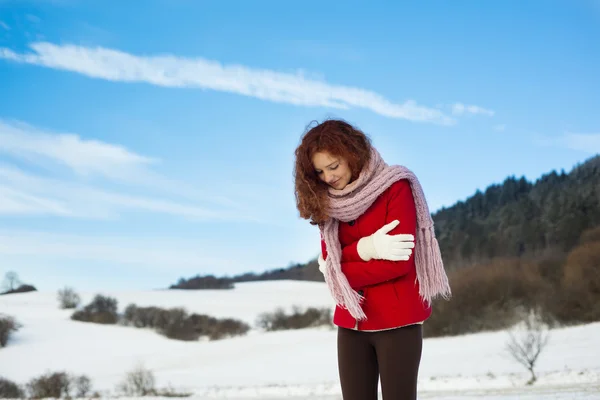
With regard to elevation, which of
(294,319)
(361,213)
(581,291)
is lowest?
(294,319)

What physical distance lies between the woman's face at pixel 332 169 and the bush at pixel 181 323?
134 feet

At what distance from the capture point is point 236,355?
119 feet

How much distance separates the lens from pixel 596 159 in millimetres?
73125

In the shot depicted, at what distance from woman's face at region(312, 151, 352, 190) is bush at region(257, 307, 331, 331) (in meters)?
40.6

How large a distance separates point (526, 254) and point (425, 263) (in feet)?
159

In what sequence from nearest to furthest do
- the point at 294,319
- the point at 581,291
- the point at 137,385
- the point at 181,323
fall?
the point at 137,385 → the point at 581,291 → the point at 181,323 → the point at 294,319

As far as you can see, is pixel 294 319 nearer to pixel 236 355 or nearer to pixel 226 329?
pixel 226 329

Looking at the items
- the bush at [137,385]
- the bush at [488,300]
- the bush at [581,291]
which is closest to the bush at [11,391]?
the bush at [137,385]

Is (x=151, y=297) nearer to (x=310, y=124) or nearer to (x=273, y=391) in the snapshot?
(x=273, y=391)

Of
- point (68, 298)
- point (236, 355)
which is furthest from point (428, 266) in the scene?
point (68, 298)

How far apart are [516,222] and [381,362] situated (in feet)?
183

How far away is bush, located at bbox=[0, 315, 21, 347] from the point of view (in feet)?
119

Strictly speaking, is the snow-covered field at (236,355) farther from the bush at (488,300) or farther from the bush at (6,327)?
the bush at (488,300)

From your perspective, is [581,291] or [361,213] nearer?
[361,213]
